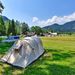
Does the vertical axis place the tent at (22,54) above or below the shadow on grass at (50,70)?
above

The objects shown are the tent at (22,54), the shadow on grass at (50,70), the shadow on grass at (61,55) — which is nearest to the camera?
the shadow on grass at (50,70)

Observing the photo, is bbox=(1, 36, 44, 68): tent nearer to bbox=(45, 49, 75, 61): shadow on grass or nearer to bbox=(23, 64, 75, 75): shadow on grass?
bbox=(23, 64, 75, 75): shadow on grass

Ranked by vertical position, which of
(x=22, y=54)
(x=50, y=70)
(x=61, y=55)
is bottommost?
(x=61, y=55)

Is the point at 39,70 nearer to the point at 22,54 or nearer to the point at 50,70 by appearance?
the point at 50,70

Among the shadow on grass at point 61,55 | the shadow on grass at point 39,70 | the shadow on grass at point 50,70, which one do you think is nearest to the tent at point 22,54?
the shadow on grass at point 39,70

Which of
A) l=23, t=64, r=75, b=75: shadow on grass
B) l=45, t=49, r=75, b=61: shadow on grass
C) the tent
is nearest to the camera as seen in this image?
l=23, t=64, r=75, b=75: shadow on grass

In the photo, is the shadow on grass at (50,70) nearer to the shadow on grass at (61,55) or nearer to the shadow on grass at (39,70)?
the shadow on grass at (39,70)

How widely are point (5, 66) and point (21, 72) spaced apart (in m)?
2.31

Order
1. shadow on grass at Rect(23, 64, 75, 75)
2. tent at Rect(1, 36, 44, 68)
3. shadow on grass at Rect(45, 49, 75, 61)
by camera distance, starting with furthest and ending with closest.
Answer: shadow on grass at Rect(45, 49, 75, 61) < tent at Rect(1, 36, 44, 68) < shadow on grass at Rect(23, 64, 75, 75)

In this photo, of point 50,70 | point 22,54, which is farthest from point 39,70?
point 22,54

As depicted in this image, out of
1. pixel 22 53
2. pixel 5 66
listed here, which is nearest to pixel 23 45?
pixel 22 53

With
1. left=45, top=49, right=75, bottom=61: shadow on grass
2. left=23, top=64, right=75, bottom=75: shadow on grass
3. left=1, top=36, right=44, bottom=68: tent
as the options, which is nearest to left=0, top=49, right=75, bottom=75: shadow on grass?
left=23, top=64, right=75, bottom=75: shadow on grass

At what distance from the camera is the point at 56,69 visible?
51.3 ft

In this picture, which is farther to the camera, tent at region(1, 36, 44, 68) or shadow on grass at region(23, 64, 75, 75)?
tent at region(1, 36, 44, 68)
